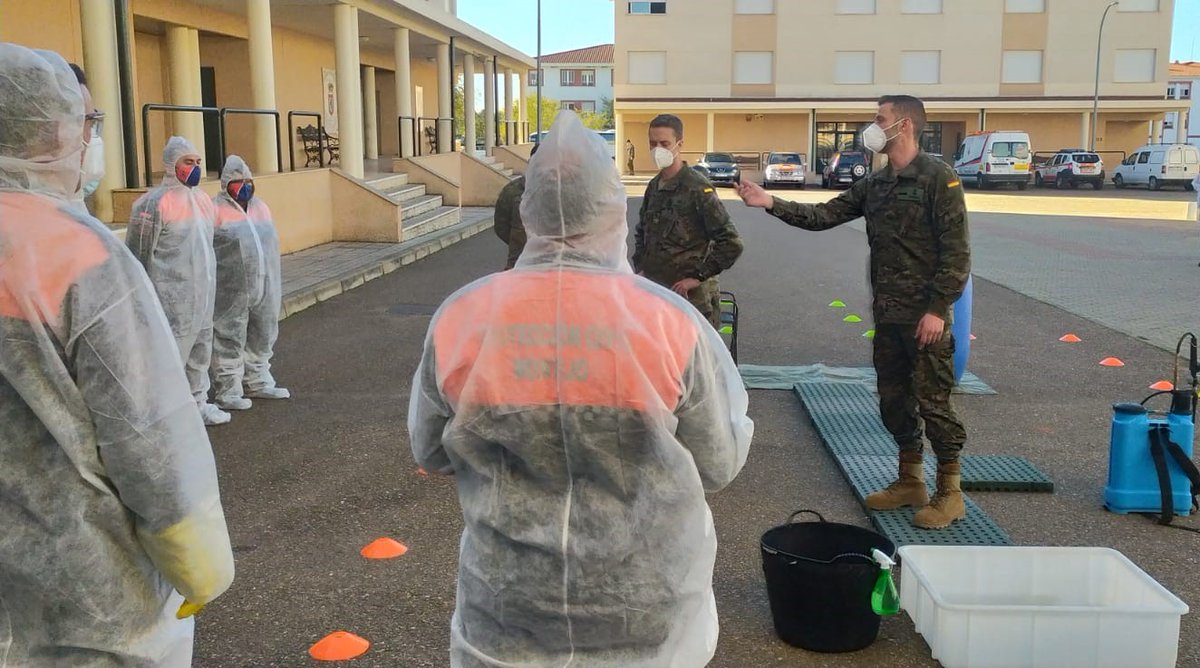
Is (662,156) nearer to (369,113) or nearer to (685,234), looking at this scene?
(685,234)

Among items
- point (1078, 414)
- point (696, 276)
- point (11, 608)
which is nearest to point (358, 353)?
point (696, 276)

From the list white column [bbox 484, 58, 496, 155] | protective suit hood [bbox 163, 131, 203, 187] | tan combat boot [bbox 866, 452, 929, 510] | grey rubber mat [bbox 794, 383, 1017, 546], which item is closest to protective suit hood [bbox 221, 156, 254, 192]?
protective suit hood [bbox 163, 131, 203, 187]

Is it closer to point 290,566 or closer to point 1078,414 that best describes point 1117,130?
point 1078,414

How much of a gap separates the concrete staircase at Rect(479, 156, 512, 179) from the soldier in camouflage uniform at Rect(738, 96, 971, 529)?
75.3 feet

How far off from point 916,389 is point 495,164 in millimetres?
26141

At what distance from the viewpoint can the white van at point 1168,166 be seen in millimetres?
38844

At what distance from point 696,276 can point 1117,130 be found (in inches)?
2049

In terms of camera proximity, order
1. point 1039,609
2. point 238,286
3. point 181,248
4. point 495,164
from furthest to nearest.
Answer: point 495,164
point 238,286
point 181,248
point 1039,609

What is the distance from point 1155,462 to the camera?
17.5ft

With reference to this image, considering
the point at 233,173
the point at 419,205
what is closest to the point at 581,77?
the point at 419,205

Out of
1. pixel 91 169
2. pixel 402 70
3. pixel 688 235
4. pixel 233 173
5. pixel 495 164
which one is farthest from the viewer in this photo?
pixel 495 164

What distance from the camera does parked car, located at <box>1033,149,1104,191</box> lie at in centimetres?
4022

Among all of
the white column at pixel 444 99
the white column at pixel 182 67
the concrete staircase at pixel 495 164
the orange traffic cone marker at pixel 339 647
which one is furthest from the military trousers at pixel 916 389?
the concrete staircase at pixel 495 164

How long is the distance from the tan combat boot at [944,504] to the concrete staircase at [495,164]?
2315 centimetres
